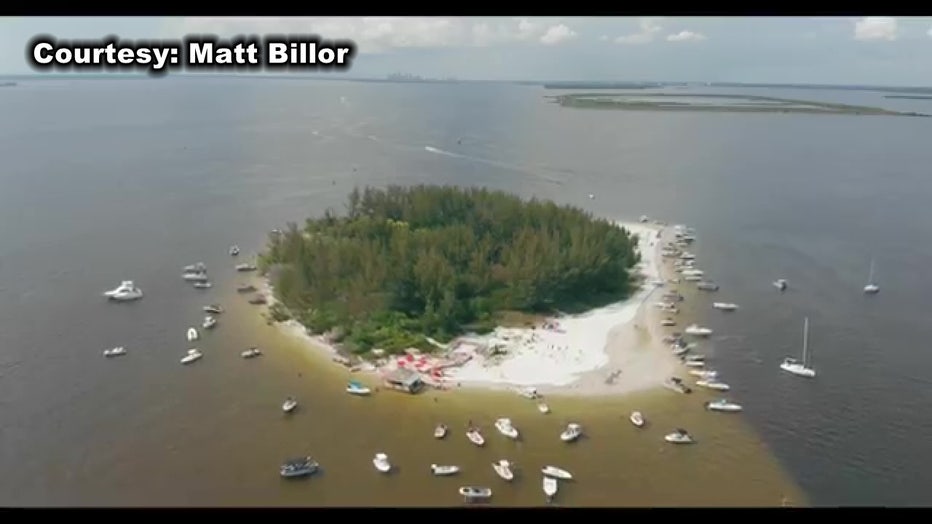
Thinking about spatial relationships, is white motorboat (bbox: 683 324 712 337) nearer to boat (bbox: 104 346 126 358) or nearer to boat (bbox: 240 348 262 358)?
boat (bbox: 240 348 262 358)

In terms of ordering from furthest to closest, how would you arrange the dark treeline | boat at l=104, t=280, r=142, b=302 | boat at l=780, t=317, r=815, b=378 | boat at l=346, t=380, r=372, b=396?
boat at l=104, t=280, r=142, b=302, the dark treeline, boat at l=780, t=317, r=815, b=378, boat at l=346, t=380, r=372, b=396

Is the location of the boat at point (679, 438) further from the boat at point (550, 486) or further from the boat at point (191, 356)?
the boat at point (191, 356)

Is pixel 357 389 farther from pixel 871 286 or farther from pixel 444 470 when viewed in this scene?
pixel 871 286

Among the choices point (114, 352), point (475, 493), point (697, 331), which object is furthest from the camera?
point (697, 331)

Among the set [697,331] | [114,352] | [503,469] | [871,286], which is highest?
[871,286]

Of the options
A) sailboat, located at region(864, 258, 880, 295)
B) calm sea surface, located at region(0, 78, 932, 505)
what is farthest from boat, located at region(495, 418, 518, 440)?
sailboat, located at region(864, 258, 880, 295)

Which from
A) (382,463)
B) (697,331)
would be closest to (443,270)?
(697,331)

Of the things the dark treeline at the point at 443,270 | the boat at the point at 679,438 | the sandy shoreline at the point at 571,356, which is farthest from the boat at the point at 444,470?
the dark treeline at the point at 443,270
